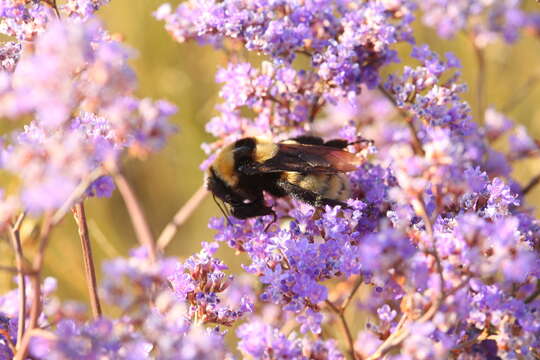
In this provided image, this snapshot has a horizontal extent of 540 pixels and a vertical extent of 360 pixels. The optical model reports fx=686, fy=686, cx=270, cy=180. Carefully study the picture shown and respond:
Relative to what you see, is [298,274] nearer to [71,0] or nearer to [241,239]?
[241,239]

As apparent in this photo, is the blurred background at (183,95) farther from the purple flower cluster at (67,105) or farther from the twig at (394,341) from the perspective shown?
the purple flower cluster at (67,105)

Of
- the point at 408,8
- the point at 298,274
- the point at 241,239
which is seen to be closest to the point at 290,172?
the point at 241,239

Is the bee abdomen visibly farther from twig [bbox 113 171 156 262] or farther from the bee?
twig [bbox 113 171 156 262]

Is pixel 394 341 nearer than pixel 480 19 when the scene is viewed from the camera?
Yes

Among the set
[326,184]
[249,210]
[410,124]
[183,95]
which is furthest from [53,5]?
[183,95]

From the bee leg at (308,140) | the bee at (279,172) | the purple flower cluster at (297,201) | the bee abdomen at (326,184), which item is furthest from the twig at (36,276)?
the bee leg at (308,140)

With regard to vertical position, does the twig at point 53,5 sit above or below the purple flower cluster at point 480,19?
below

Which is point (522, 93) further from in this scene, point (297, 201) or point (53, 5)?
point (53, 5)
